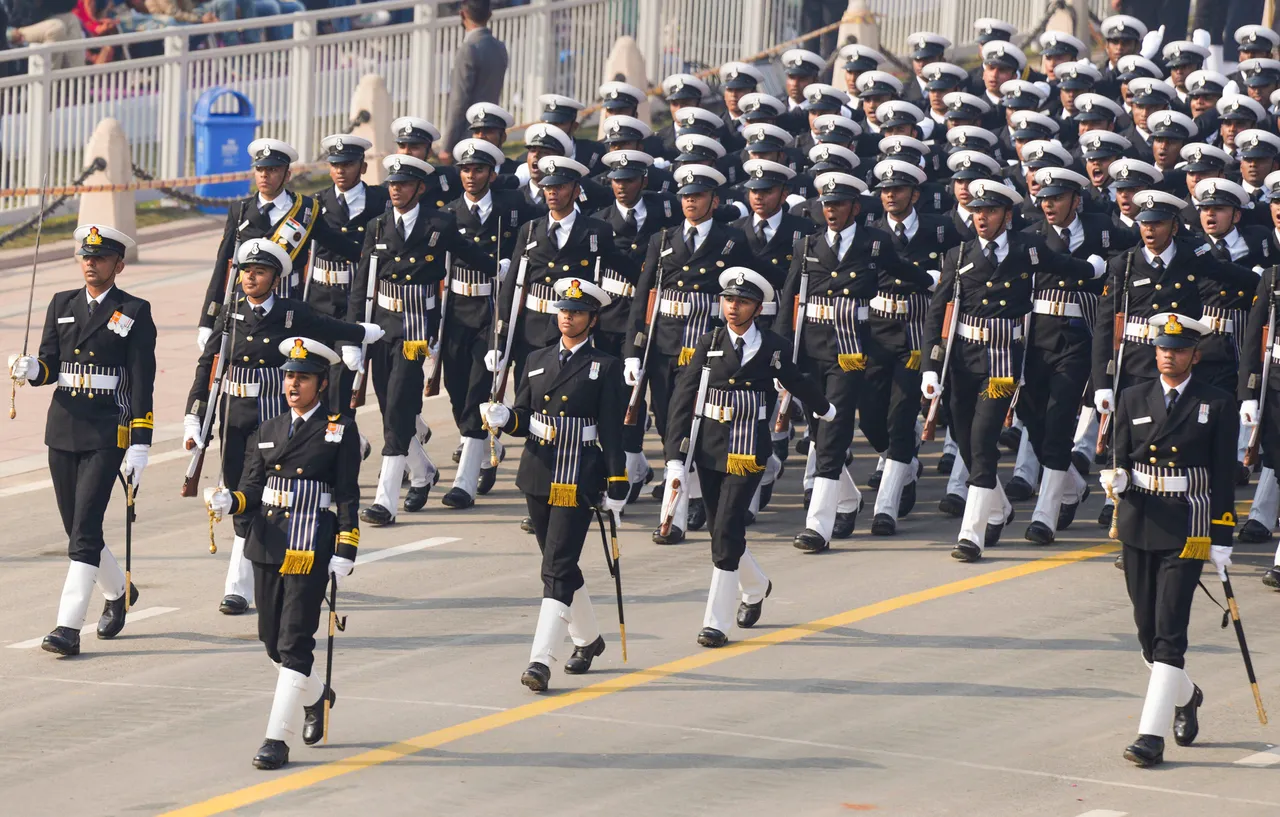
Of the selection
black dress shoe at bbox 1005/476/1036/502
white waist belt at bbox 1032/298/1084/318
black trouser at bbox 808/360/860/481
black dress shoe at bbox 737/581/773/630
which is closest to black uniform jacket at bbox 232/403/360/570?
black dress shoe at bbox 737/581/773/630

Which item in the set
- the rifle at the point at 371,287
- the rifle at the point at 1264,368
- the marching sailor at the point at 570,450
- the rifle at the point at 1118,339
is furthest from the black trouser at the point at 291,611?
the rifle at the point at 1264,368

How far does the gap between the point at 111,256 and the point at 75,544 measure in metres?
1.67

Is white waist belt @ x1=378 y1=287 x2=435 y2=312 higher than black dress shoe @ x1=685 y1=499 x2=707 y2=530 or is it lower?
higher

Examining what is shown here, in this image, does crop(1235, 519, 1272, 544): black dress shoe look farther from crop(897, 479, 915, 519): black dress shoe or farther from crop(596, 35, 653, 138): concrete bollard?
crop(596, 35, 653, 138): concrete bollard

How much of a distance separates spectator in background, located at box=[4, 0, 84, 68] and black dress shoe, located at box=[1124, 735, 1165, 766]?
17700 millimetres

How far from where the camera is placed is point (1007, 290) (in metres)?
15.8

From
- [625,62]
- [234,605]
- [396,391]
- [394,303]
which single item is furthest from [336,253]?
[625,62]

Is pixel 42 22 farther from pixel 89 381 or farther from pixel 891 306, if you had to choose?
pixel 89 381

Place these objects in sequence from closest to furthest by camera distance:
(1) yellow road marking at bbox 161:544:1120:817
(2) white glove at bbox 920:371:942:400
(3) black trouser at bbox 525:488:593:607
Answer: (1) yellow road marking at bbox 161:544:1120:817
(3) black trouser at bbox 525:488:593:607
(2) white glove at bbox 920:371:942:400

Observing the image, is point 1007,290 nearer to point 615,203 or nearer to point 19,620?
point 615,203

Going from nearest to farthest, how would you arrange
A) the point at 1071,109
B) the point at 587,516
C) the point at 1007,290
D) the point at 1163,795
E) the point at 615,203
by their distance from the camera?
the point at 1163,795 → the point at 587,516 → the point at 1007,290 → the point at 615,203 → the point at 1071,109

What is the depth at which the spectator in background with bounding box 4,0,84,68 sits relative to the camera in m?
26.6

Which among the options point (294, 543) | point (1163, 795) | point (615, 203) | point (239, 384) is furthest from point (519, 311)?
point (1163, 795)

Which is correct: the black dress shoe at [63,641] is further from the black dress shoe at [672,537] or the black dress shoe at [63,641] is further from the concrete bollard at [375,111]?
the concrete bollard at [375,111]
